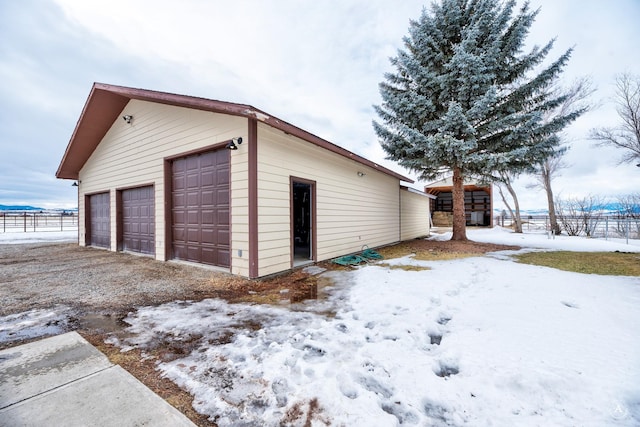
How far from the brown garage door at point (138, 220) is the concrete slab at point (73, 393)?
5.39 m

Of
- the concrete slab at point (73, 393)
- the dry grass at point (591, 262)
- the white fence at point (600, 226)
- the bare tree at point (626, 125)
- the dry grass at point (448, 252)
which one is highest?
the bare tree at point (626, 125)

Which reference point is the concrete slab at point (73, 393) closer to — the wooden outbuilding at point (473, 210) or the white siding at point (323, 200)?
the white siding at point (323, 200)

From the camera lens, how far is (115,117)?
7.98 m

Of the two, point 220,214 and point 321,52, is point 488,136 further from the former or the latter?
point 220,214

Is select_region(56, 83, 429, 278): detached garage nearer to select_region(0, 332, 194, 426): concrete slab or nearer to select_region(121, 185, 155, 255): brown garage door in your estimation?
select_region(121, 185, 155, 255): brown garage door

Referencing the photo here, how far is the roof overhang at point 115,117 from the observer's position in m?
4.45

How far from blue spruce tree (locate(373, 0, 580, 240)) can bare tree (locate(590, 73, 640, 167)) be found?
222 inches

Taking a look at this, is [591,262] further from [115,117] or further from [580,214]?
[115,117]

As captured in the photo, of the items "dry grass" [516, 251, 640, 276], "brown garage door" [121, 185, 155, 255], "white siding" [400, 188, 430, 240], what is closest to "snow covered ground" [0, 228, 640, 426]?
"dry grass" [516, 251, 640, 276]

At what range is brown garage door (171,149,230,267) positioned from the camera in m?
5.18

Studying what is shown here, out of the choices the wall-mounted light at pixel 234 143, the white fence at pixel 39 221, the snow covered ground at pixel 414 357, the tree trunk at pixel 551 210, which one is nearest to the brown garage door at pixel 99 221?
the wall-mounted light at pixel 234 143

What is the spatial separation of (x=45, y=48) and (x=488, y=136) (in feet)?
61.4

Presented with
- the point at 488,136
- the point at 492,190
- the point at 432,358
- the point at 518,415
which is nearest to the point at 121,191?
the point at 432,358

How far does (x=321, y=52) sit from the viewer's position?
11070 millimetres
